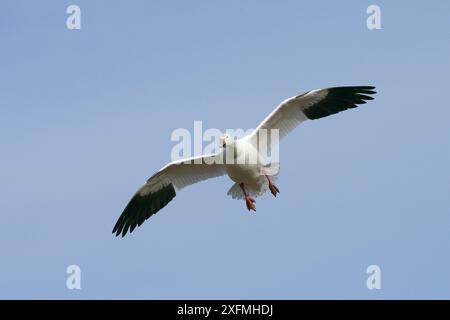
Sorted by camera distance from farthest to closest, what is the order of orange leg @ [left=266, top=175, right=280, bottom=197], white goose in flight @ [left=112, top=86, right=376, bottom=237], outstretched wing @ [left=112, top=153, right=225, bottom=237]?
outstretched wing @ [left=112, top=153, right=225, bottom=237], orange leg @ [left=266, top=175, right=280, bottom=197], white goose in flight @ [left=112, top=86, right=376, bottom=237]

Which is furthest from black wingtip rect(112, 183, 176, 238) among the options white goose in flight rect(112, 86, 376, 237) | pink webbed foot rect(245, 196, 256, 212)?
pink webbed foot rect(245, 196, 256, 212)

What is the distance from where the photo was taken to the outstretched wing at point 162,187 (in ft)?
50.3

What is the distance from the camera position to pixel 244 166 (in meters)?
14.6

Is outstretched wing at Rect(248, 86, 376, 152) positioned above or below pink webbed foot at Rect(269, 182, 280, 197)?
above

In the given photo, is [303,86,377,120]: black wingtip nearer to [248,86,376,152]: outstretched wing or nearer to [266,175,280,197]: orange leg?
[248,86,376,152]: outstretched wing

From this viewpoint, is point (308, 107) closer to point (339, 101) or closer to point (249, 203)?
point (339, 101)

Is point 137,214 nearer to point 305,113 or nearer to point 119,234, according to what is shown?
point 119,234

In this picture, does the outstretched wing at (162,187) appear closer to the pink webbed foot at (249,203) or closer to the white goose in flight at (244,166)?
the white goose in flight at (244,166)

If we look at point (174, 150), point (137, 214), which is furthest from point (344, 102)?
point (137, 214)

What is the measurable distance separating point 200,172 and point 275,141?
137 cm

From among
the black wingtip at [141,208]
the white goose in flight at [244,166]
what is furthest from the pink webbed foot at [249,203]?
the black wingtip at [141,208]

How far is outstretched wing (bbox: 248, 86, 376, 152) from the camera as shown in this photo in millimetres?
14789

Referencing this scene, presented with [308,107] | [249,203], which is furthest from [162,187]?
[308,107]

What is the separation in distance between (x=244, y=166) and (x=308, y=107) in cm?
144
